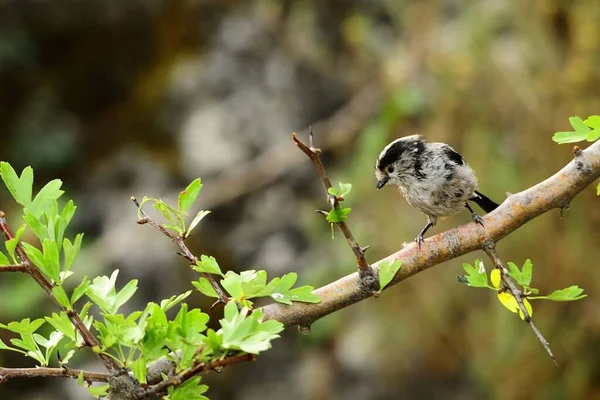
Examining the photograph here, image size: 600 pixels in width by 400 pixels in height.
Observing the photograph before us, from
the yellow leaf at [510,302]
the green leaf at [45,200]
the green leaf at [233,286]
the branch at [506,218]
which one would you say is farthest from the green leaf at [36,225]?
the yellow leaf at [510,302]

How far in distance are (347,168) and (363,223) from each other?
789 mm

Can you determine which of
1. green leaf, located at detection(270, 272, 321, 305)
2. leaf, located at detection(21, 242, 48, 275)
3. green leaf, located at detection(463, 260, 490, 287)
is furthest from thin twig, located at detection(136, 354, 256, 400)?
green leaf, located at detection(463, 260, 490, 287)

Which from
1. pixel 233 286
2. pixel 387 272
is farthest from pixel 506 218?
pixel 233 286

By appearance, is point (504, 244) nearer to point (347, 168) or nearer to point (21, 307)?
point (347, 168)

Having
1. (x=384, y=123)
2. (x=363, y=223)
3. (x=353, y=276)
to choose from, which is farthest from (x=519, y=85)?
(x=353, y=276)

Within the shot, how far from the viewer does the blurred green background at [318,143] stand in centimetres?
514

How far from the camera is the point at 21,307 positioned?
5.70 metres

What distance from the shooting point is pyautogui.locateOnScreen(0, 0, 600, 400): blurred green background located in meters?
5.14

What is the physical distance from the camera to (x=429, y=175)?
300 centimetres

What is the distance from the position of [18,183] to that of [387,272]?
3.07ft

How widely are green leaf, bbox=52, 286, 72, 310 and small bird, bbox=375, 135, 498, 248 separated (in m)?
1.76

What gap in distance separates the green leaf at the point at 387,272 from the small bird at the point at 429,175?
1114 millimetres

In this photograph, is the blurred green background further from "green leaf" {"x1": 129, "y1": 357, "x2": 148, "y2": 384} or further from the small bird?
"green leaf" {"x1": 129, "y1": 357, "x2": 148, "y2": 384}

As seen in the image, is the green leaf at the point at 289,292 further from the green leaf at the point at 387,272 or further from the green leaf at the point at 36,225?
the green leaf at the point at 36,225
